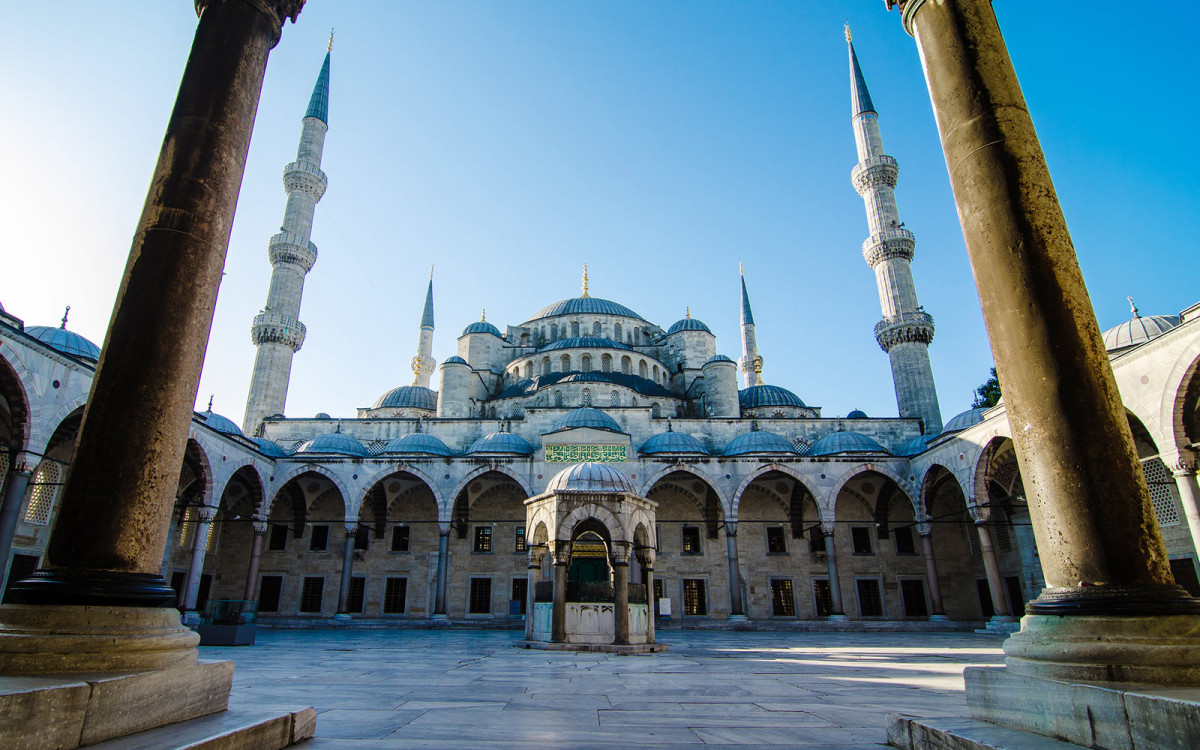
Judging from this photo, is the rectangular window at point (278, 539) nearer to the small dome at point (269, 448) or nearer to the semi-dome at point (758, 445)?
the small dome at point (269, 448)

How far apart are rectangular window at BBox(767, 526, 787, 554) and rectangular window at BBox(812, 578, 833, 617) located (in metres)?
1.41

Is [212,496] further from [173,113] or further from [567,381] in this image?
[173,113]

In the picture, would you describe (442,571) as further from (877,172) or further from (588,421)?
(877,172)

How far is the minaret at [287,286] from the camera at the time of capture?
23.8 m

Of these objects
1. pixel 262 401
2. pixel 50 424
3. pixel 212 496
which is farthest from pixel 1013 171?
pixel 262 401

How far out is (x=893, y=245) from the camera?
79.5 feet

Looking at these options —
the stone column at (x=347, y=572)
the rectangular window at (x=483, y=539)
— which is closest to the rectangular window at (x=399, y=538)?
the stone column at (x=347, y=572)

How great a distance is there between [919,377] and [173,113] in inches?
966

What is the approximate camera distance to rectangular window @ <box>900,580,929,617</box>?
2031 centimetres

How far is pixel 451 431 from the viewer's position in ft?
77.3

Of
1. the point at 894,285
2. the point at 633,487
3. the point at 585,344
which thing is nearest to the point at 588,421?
the point at 633,487

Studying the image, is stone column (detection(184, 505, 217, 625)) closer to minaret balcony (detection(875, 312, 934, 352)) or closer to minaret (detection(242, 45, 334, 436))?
minaret (detection(242, 45, 334, 436))

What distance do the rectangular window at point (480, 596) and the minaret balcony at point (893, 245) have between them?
1835 centimetres

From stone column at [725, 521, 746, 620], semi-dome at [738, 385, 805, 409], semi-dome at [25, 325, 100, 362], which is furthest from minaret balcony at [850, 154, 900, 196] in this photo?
semi-dome at [25, 325, 100, 362]
